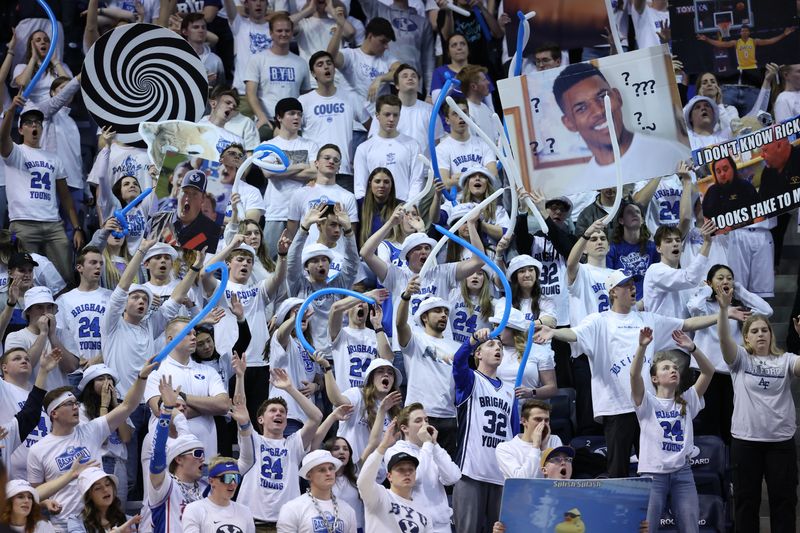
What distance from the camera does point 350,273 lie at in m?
11.6

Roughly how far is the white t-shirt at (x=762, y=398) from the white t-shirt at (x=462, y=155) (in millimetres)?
3742

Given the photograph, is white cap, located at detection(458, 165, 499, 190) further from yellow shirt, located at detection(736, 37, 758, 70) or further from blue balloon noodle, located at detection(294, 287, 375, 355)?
yellow shirt, located at detection(736, 37, 758, 70)

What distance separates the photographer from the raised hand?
9719 millimetres

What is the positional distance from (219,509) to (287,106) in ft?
17.9

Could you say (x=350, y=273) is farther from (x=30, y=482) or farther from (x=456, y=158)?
(x=30, y=482)

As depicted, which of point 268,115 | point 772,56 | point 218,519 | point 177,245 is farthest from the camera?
point 268,115

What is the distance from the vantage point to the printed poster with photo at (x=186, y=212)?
1092cm

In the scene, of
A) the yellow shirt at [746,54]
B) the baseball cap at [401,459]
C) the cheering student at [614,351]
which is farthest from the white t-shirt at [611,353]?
the yellow shirt at [746,54]

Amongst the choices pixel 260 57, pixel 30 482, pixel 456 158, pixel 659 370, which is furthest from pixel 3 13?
pixel 659 370

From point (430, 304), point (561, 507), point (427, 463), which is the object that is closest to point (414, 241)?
point (430, 304)

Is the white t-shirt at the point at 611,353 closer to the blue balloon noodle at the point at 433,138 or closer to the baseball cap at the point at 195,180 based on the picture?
the blue balloon noodle at the point at 433,138

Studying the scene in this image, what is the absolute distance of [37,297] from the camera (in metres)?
10.7

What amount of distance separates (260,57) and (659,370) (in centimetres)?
634

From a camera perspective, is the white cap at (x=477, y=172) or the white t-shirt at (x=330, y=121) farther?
the white t-shirt at (x=330, y=121)
